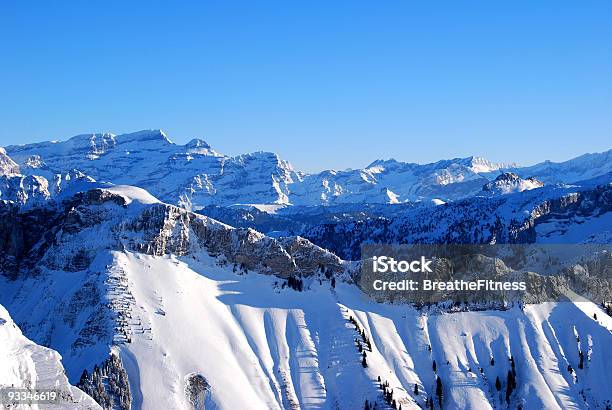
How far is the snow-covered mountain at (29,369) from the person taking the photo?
126875 millimetres

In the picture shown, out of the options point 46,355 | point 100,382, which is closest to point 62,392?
point 46,355

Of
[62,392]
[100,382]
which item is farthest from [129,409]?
[62,392]

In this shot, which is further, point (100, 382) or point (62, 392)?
point (100, 382)

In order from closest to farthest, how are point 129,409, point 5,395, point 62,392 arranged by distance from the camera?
point 5,395, point 62,392, point 129,409

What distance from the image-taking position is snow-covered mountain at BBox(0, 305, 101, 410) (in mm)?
126875

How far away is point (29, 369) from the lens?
131 meters

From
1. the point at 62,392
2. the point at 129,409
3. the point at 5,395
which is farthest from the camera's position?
the point at 129,409

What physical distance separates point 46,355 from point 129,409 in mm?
67874

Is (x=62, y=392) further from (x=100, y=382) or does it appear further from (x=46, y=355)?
(x=100, y=382)

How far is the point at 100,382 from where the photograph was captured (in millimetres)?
199250

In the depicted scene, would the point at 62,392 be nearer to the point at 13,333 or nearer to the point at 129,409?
the point at 13,333

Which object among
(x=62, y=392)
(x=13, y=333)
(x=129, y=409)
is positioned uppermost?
(x=13, y=333)

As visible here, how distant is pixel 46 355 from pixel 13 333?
687 cm

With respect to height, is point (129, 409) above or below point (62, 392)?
below
